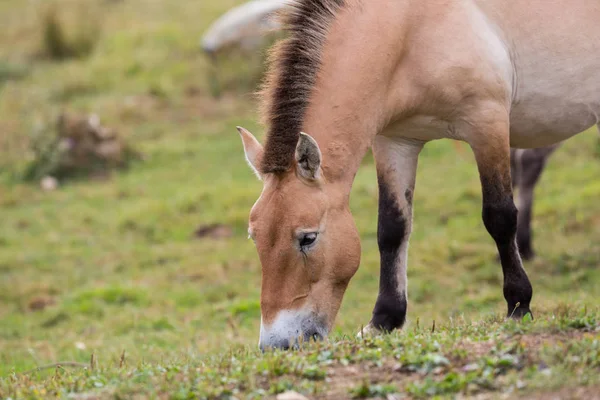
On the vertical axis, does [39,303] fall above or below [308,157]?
below

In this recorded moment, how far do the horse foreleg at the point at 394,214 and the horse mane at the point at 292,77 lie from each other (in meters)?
0.97

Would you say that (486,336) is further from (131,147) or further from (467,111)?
(131,147)

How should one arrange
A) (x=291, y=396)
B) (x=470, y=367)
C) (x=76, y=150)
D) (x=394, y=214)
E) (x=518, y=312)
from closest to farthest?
(x=291, y=396), (x=470, y=367), (x=518, y=312), (x=394, y=214), (x=76, y=150)

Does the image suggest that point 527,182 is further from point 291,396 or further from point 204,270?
point 291,396

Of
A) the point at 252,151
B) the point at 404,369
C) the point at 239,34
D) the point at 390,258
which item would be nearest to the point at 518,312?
the point at 390,258

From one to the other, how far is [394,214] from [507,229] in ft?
2.49

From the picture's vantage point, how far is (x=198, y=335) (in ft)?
23.3

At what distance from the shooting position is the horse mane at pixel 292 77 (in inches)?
187

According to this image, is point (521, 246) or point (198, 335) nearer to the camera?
point (198, 335)

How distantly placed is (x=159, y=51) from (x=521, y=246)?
968 cm

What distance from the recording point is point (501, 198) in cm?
525

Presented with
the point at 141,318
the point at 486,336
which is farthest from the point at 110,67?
the point at 486,336

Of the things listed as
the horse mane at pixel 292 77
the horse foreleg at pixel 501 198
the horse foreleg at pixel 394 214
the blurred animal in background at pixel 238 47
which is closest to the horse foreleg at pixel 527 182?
the horse foreleg at pixel 394 214

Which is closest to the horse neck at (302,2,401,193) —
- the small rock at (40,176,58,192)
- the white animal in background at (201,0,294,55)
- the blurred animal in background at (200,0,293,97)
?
the small rock at (40,176,58,192)
